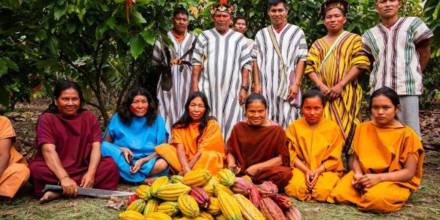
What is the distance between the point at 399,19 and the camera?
441 centimetres

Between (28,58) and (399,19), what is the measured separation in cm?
348

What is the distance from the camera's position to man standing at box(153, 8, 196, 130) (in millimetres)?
5250

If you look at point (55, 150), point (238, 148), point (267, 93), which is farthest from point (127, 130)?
point (267, 93)

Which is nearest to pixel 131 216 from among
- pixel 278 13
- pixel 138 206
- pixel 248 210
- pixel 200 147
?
pixel 138 206

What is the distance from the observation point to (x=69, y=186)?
3.90 metres

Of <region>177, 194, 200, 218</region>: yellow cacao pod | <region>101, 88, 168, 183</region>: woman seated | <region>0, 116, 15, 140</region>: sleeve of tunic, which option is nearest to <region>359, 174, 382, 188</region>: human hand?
<region>177, 194, 200, 218</region>: yellow cacao pod

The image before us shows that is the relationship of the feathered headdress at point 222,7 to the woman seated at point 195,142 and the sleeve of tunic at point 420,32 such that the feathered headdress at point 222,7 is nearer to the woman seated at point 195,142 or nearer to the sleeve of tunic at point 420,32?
the woman seated at point 195,142

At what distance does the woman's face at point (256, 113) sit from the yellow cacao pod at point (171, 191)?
127cm

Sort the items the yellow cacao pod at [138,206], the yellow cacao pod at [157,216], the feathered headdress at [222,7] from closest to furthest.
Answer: the yellow cacao pod at [157,216] < the yellow cacao pod at [138,206] < the feathered headdress at [222,7]

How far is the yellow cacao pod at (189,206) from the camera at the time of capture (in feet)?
10.1

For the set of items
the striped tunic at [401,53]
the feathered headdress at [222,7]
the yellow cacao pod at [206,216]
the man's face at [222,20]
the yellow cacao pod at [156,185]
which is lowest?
the yellow cacao pod at [206,216]

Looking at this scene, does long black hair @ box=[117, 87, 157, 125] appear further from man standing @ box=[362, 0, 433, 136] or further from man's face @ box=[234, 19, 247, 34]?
man standing @ box=[362, 0, 433, 136]

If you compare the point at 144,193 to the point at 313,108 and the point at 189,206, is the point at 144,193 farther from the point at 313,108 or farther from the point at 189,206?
the point at 313,108

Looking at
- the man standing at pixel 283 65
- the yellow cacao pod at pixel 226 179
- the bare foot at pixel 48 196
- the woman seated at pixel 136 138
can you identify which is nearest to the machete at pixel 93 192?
the bare foot at pixel 48 196
